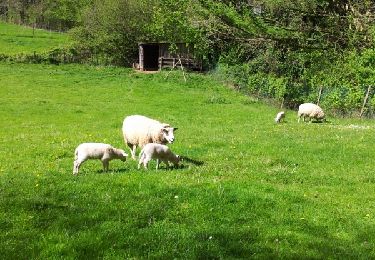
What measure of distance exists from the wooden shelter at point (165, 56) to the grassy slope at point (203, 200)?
38.9 metres

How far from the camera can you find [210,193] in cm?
1170

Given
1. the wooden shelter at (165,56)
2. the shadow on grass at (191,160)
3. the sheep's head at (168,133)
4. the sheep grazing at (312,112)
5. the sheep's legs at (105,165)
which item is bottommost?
the wooden shelter at (165,56)

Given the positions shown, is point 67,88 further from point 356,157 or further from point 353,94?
point 356,157

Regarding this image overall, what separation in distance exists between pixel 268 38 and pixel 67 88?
19103 millimetres

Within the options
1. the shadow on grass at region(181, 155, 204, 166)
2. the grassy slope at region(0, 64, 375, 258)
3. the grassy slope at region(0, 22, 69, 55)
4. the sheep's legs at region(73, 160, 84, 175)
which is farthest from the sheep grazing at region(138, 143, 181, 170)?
the grassy slope at region(0, 22, 69, 55)

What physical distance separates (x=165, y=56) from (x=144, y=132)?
46.3 metres

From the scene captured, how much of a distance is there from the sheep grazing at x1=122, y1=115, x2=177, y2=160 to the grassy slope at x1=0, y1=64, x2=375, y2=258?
112 cm

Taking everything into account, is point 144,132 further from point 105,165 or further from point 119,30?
point 119,30

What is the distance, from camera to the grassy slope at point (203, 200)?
9.09 m

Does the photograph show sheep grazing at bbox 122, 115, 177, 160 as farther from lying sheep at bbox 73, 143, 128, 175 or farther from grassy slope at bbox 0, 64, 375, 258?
lying sheep at bbox 73, 143, 128, 175

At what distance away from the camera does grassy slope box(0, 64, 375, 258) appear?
29.8 ft

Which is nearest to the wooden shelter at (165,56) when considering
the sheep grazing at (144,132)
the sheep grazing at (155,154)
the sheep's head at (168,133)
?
the sheep grazing at (144,132)

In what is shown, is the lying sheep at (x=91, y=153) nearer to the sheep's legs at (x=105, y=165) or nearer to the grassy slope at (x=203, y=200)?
the sheep's legs at (x=105, y=165)

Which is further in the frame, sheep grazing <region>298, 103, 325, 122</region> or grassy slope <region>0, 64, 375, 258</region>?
sheep grazing <region>298, 103, 325, 122</region>
